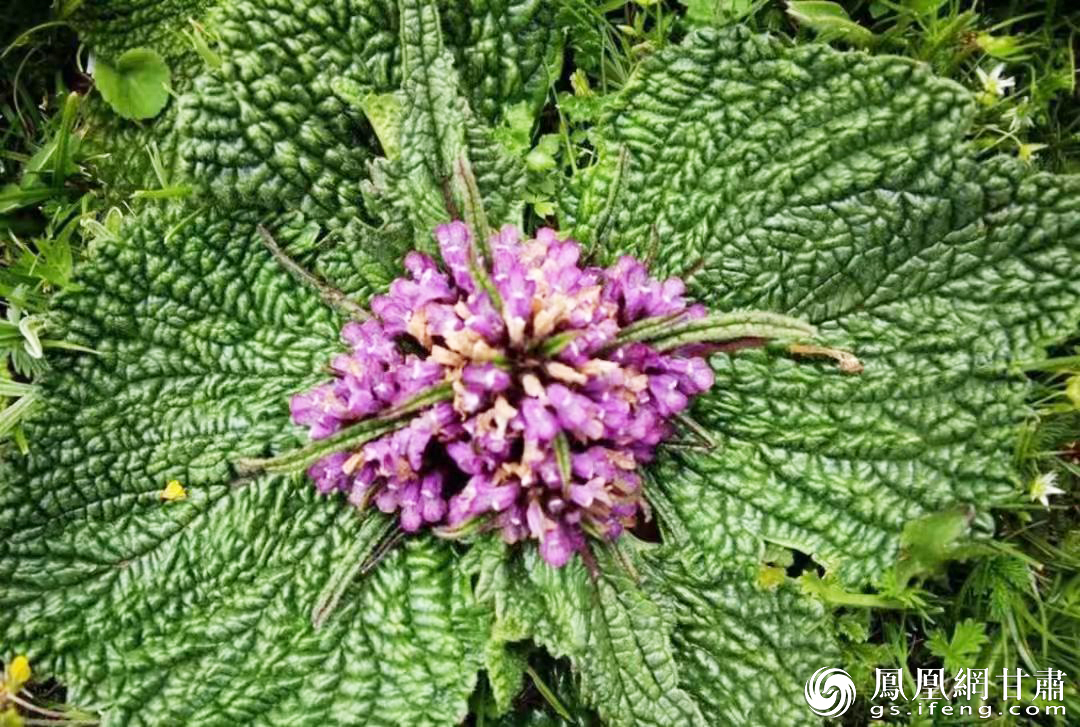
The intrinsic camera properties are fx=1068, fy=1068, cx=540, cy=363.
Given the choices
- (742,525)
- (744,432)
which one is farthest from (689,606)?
(744,432)

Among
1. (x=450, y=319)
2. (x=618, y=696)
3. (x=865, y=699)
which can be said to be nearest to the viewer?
(x=450, y=319)

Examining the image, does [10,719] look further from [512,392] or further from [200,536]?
[512,392]

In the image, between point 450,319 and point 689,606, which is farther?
point 689,606

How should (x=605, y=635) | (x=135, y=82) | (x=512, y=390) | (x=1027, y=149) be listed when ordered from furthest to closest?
(x=135, y=82)
(x=1027, y=149)
(x=605, y=635)
(x=512, y=390)

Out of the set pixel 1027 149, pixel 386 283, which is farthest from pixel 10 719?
pixel 1027 149

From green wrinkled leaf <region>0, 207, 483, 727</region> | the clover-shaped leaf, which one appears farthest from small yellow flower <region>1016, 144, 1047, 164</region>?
green wrinkled leaf <region>0, 207, 483, 727</region>

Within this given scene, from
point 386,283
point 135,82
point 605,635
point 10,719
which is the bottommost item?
point 10,719

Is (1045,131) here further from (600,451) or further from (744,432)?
(600,451)

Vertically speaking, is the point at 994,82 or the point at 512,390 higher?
the point at 994,82

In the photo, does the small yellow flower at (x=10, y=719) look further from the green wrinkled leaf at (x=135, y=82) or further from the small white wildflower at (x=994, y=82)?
the small white wildflower at (x=994, y=82)
